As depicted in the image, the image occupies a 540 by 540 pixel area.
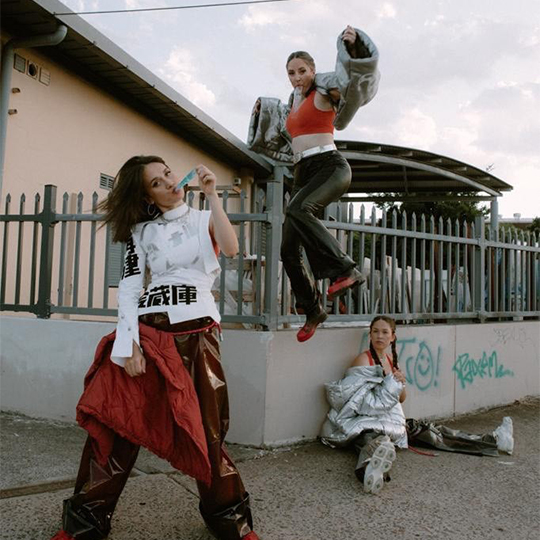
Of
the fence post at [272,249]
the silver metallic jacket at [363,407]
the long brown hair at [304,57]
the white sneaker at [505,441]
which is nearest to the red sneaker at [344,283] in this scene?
the fence post at [272,249]

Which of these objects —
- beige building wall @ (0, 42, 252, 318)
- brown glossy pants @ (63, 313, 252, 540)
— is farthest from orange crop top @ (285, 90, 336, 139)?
beige building wall @ (0, 42, 252, 318)

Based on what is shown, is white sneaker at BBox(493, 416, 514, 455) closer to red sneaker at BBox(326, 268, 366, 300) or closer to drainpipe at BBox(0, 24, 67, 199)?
red sneaker at BBox(326, 268, 366, 300)

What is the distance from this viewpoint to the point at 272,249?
4242mm

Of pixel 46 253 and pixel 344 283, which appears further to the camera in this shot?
pixel 46 253

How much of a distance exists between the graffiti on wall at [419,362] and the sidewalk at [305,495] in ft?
3.16

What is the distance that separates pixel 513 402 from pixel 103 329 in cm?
442

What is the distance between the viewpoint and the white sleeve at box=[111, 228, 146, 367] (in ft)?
7.98

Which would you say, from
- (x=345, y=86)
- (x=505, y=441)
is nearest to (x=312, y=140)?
(x=345, y=86)

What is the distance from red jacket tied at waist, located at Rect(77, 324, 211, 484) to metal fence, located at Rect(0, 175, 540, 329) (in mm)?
1540

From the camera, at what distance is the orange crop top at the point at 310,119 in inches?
138

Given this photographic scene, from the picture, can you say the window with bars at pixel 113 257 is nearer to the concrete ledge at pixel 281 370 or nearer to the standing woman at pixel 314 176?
the concrete ledge at pixel 281 370

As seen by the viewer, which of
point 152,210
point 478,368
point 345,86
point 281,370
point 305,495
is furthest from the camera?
point 478,368

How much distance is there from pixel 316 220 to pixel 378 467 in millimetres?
1500

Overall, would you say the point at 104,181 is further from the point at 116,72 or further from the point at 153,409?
the point at 153,409
